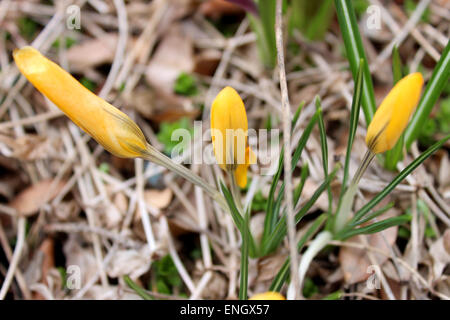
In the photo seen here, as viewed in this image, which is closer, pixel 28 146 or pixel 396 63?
pixel 396 63

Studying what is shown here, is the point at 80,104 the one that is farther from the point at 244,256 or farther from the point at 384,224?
the point at 384,224

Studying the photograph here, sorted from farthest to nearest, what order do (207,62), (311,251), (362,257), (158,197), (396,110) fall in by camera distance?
(207,62)
(158,197)
(362,257)
(311,251)
(396,110)

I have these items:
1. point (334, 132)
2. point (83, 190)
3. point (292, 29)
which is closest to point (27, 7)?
point (83, 190)

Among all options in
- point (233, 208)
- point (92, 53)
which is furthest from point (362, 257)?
point (92, 53)

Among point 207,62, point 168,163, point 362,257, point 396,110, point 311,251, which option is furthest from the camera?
point 207,62

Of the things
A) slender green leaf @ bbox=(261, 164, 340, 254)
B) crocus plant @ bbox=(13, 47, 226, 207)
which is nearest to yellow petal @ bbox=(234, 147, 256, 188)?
slender green leaf @ bbox=(261, 164, 340, 254)

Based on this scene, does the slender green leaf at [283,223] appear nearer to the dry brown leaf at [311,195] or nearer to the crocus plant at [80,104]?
the dry brown leaf at [311,195]

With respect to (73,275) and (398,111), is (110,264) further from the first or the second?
(398,111)
